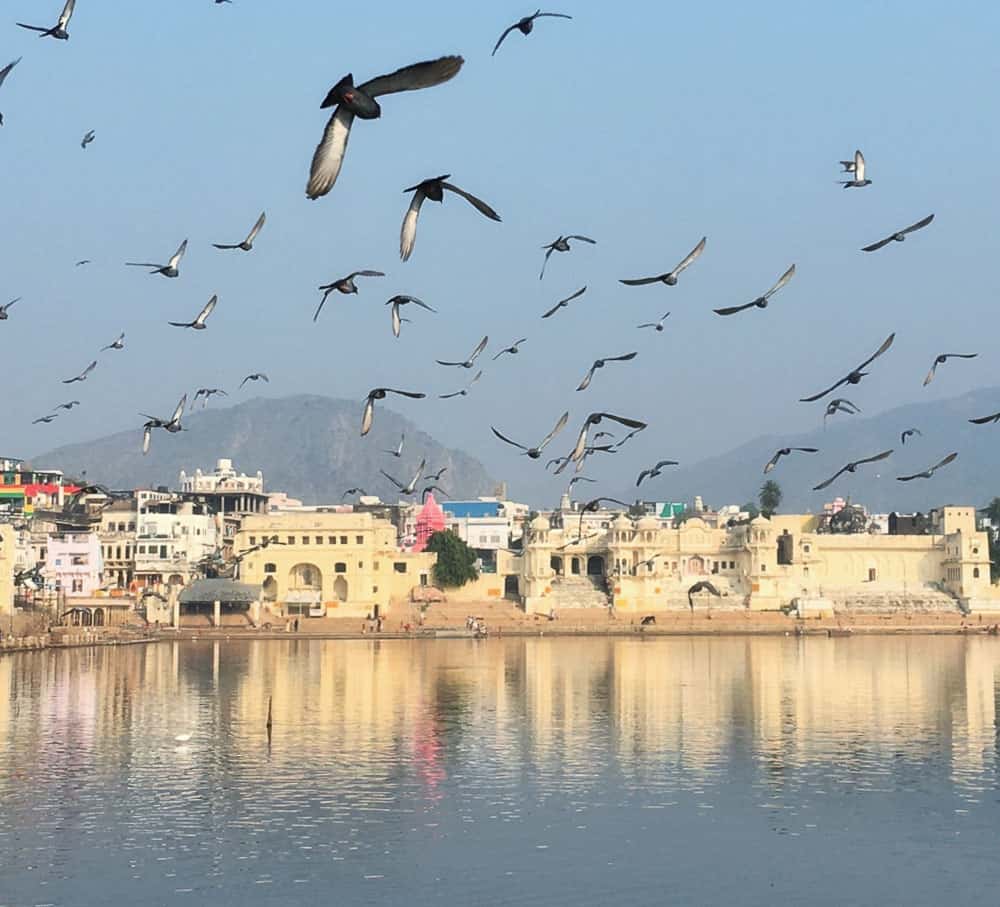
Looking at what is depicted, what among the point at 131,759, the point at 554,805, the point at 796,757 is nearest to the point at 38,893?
the point at 554,805

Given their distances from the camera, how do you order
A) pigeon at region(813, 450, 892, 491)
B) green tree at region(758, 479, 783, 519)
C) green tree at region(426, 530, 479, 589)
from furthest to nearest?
green tree at region(758, 479, 783, 519) < green tree at region(426, 530, 479, 589) < pigeon at region(813, 450, 892, 491)

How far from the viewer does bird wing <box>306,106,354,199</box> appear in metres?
9.56

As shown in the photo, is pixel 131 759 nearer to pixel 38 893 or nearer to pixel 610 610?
pixel 38 893

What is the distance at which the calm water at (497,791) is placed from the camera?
72.3 feet

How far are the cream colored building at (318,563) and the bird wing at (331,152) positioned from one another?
77.3 metres

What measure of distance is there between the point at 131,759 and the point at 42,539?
183 ft

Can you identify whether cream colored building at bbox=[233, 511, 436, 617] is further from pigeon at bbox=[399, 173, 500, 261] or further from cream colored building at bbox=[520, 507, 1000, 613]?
pigeon at bbox=[399, 173, 500, 261]

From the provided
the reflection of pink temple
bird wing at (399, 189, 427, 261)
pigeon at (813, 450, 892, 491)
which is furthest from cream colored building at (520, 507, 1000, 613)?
bird wing at (399, 189, 427, 261)

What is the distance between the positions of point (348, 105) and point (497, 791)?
805 inches

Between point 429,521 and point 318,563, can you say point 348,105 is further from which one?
point 429,521

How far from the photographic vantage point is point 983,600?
91188 millimetres

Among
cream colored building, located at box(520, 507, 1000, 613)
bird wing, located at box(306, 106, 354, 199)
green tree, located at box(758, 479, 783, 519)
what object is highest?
green tree, located at box(758, 479, 783, 519)

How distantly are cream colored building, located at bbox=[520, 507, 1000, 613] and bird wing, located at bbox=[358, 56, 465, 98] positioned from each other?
260ft

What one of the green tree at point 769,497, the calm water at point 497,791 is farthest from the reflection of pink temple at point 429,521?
the calm water at point 497,791
